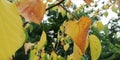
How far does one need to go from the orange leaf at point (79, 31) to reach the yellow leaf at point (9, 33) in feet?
0.65

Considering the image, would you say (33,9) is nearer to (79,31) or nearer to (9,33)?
(79,31)

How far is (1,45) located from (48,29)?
12202 millimetres

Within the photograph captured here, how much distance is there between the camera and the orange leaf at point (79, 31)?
17.2 inches

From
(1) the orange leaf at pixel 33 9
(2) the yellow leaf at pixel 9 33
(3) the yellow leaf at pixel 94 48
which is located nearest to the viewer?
(2) the yellow leaf at pixel 9 33

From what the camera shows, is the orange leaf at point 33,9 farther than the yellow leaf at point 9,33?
Yes

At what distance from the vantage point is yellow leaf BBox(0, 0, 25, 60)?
0.72ft

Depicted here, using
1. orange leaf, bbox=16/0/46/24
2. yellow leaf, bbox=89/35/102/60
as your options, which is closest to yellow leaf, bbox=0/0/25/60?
orange leaf, bbox=16/0/46/24

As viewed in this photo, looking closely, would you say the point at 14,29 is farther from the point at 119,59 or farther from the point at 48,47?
the point at 48,47

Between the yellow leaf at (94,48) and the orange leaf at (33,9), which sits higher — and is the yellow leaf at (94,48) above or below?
below

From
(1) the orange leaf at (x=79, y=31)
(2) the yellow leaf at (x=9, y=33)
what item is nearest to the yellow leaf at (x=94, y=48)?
(1) the orange leaf at (x=79, y=31)

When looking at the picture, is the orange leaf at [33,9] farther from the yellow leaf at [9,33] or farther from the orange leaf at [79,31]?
the yellow leaf at [9,33]

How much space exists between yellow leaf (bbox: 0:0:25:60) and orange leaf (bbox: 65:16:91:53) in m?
0.20

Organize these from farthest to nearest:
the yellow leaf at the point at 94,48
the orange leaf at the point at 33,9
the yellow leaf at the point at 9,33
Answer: the yellow leaf at the point at 94,48 < the orange leaf at the point at 33,9 < the yellow leaf at the point at 9,33

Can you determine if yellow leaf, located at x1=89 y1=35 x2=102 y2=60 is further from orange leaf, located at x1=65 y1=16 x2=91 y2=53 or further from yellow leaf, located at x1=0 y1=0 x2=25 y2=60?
yellow leaf, located at x1=0 y1=0 x2=25 y2=60
